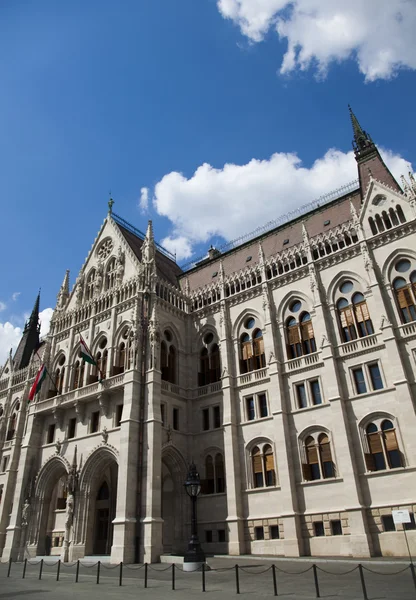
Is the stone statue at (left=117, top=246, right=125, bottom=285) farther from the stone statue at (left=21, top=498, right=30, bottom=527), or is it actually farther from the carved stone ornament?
the stone statue at (left=21, top=498, right=30, bottom=527)

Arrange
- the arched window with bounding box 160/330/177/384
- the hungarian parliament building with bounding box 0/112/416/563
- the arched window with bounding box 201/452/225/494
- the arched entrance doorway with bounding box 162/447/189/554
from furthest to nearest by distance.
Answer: the arched window with bounding box 160/330/177/384 < the arched window with bounding box 201/452/225/494 < the arched entrance doorway with bounding box 162/447/189/554 < the hungarian parliament building with bounding box 0/112/416/563

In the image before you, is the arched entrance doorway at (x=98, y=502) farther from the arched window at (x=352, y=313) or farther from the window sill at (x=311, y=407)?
the arched window at (x=352, y=313)

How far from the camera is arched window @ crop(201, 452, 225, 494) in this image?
32125 mm

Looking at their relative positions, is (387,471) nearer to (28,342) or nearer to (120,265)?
(120,265)

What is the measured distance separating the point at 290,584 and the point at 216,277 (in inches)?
1156

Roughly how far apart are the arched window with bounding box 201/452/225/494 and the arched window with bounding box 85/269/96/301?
63.6ft

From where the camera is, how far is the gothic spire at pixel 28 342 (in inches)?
2239

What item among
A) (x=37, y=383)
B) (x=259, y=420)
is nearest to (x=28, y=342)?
(x=37, y=383)

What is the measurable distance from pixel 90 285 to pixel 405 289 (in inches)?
1121

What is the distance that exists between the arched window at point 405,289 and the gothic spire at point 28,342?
45.6m

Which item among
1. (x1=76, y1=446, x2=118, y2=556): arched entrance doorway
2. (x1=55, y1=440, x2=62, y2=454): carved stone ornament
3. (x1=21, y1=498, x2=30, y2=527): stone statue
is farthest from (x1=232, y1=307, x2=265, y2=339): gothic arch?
(x1=21, y1=498, x2=30, y2=527): stone statue

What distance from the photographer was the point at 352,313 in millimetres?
30375

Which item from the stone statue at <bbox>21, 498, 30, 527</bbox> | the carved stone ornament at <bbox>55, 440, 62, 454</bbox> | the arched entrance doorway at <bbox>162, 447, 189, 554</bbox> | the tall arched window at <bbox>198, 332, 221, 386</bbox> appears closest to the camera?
the arched entrance doorway at <bbox>162, 447, 189, 554</bbox>

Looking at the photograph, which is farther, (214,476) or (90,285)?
(90,285)
